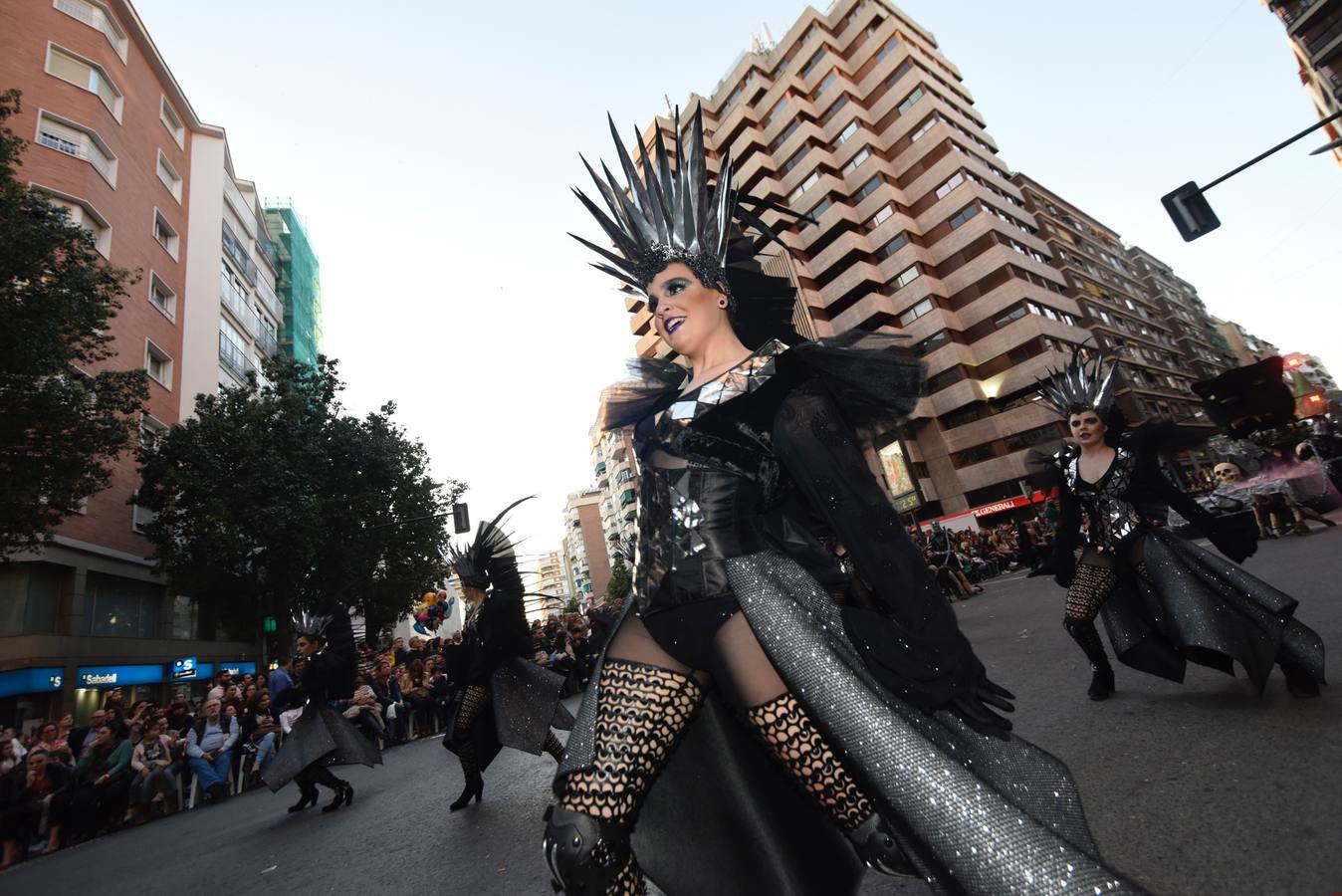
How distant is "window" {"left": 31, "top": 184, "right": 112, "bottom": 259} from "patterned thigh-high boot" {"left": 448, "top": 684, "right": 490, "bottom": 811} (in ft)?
71.7

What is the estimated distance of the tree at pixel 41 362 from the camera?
10.7 metres

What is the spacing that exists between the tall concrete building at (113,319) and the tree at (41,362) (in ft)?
19.3

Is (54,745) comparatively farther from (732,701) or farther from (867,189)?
(867,189)

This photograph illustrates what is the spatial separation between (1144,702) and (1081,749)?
0.99 meters

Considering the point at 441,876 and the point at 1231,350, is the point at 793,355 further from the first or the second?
the point at 1231,350

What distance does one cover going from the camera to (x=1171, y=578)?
3615 mm

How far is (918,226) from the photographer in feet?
151

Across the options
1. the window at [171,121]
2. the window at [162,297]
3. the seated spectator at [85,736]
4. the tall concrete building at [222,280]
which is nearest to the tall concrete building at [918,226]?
the tall concrete building at [222,280]

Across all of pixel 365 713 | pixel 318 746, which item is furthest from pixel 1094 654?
pixel 365 713

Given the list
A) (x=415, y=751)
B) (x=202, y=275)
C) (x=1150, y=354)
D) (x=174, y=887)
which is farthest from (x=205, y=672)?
(x=1150, y=354)

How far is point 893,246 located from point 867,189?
4.94 meters

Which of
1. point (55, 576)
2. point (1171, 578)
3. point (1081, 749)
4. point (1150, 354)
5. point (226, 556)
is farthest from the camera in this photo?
point (1150, 354)

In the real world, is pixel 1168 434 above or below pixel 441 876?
above

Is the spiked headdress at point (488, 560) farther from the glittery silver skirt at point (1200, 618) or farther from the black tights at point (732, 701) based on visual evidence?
the glittery silver skirt at point (1200, 618)
